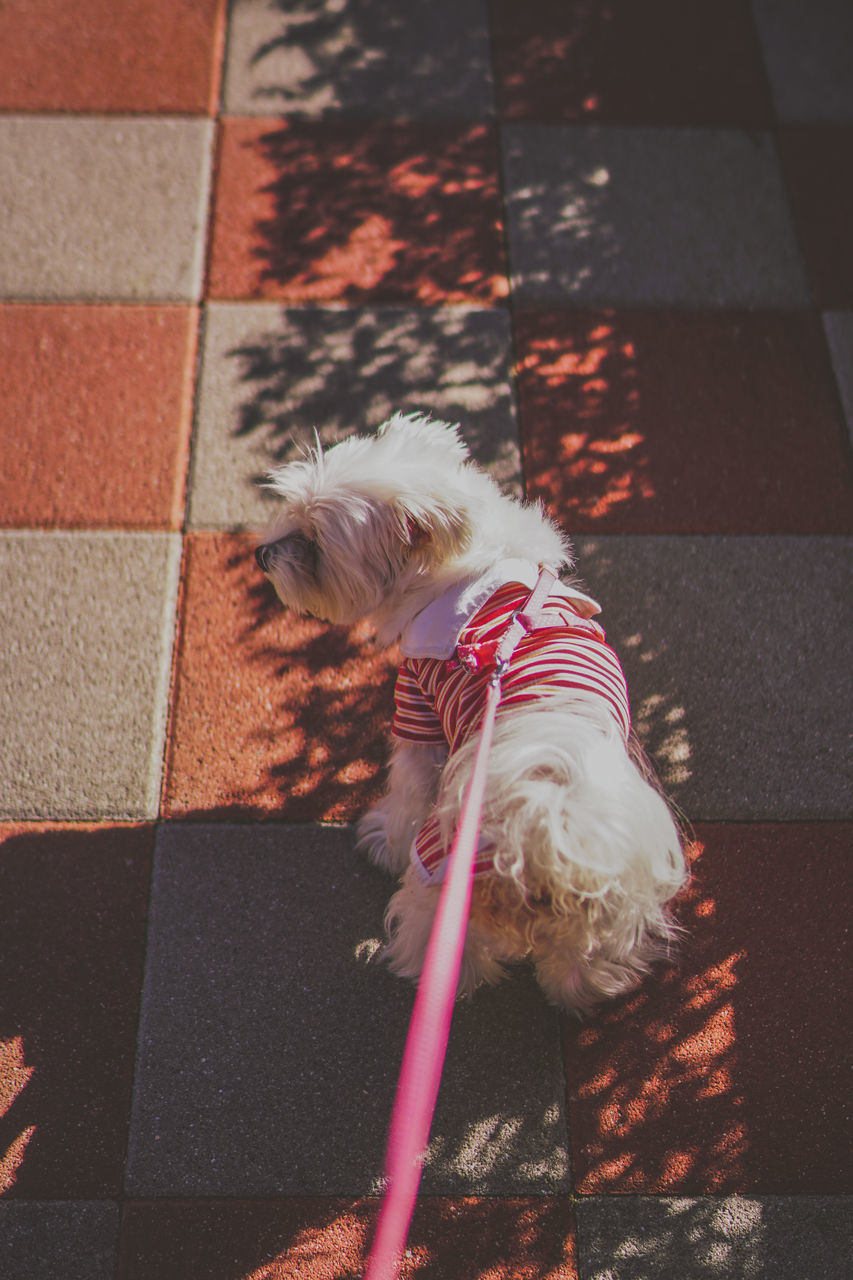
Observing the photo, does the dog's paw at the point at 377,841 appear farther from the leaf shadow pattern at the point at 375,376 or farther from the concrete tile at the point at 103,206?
the concrete tile at the point at 103,206

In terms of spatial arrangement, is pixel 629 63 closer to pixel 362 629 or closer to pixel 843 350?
pixel 843 350

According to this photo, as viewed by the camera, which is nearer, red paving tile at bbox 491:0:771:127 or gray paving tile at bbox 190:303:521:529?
gray paving tile at bbox 190:303:521:529

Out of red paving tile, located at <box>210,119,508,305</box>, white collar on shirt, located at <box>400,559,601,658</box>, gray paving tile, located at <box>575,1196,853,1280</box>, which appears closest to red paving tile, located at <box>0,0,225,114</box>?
red paving tile, located at <box>210,119,508,305</box>

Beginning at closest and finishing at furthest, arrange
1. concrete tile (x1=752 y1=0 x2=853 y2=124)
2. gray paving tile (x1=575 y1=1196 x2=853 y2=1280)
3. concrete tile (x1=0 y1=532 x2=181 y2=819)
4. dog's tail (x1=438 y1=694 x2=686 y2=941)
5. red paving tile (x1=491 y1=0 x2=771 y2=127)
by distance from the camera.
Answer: dog's tail (x1=438 y1=694 x2=686 y2=941) → gray paving tile (x1=575 y1=1196 x2=853 y2=1280) → concrete tile (x1=0 y1=532 x2=181 y2=819) → red paving tile (x1=491 y1=0 x2=771 y2=127) → concrete tile (x1=752 y1=0 x2=853 y2=124)

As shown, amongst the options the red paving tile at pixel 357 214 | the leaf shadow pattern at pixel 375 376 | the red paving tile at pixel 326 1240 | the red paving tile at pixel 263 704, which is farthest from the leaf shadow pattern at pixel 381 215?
the red paving tile at pixel 326 1240

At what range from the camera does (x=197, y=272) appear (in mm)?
4668

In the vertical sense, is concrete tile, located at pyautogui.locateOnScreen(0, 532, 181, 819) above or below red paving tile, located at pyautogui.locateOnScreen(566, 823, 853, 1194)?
above

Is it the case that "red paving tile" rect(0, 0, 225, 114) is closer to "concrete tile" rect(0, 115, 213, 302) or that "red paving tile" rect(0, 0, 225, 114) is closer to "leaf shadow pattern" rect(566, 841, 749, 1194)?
"concrete tile" rect(0, 115, 213, 302)

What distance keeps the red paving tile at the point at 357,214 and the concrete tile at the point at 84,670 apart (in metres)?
1.66

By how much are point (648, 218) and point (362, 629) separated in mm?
2963

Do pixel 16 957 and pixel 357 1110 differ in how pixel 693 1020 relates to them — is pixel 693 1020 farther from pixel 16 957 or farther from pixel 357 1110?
pixel 16 957

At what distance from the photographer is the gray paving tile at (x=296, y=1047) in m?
2.92

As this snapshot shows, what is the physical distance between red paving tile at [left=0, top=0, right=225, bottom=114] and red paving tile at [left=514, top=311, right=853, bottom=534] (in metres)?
2.60

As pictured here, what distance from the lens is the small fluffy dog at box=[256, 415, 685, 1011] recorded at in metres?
2.16
